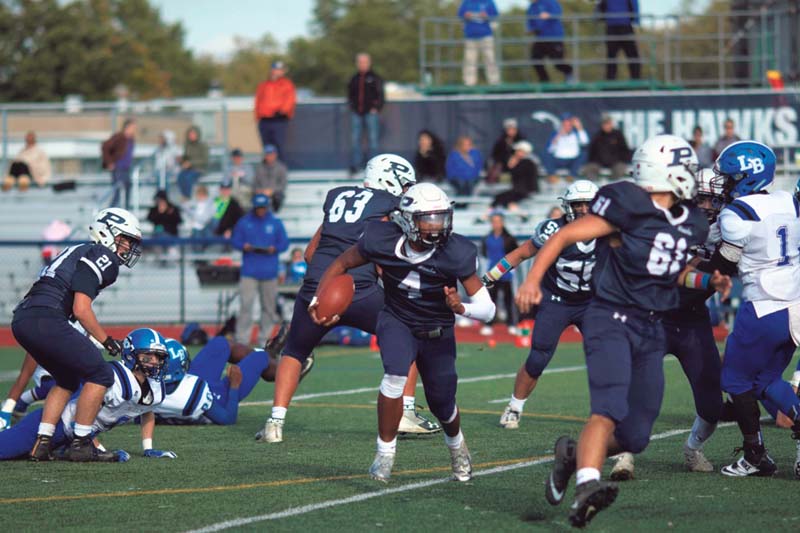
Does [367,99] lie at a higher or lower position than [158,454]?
higher

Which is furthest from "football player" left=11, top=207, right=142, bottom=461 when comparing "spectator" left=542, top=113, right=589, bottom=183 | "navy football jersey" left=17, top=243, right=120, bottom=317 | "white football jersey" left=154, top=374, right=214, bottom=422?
"spectator" left=542, top=113, right=589, bottom=183

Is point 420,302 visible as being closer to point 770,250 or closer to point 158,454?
point 770,250

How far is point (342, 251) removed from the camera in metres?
9.12

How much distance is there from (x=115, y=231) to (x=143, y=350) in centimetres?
80

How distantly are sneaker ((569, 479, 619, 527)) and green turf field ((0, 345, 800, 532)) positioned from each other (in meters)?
0.28

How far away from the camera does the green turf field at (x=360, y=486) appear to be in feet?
20.7

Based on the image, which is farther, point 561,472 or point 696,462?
point 696,462

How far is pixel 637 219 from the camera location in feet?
20.5

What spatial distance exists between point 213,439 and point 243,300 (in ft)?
23.4

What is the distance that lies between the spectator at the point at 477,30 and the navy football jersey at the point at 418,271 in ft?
50.7

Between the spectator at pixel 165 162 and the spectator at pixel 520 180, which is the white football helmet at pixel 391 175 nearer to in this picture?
the spectator at pixel 520 180

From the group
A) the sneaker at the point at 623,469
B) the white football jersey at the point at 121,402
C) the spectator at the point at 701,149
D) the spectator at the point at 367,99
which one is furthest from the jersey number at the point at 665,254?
the spectator at the point at 367,99

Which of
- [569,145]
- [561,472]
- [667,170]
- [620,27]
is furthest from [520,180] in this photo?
[561,472]

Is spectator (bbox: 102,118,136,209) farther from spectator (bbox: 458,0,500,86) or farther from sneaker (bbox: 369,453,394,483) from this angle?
sneaker (bbox: 369,453,394,483)
